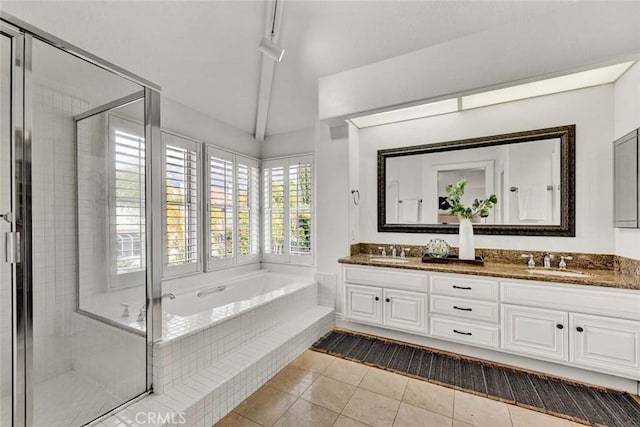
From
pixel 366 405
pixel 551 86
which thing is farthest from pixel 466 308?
pixel 551 86

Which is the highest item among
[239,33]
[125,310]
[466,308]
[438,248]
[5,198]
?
[239,33]

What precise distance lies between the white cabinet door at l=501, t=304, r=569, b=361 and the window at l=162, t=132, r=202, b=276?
3.12 meters

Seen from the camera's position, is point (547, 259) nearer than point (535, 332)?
No

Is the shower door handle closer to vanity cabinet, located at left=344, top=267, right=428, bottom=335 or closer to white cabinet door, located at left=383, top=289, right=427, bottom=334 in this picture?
vanity cabinet, located at left=344, top=267, right=428, bottom=335

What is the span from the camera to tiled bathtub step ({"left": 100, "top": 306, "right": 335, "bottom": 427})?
1542 mm

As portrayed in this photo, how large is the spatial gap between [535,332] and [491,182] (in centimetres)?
142

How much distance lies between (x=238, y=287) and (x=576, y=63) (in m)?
3.83

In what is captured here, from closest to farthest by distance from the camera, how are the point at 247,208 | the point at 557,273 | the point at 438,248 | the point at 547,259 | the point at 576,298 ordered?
the point at 576,298, the point at 557,273, the point at 547,259, the point at 438,248, the point at 247,208

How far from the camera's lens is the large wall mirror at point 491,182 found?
2537 millimetres

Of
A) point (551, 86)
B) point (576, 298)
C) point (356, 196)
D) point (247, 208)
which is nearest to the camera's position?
point (576, 298)

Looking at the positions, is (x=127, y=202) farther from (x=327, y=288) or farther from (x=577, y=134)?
(x=577, y=134)

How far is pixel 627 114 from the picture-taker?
215 centimetres

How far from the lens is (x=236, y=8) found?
2.49 m

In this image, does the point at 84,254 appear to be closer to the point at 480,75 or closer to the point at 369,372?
the point at 369,372
